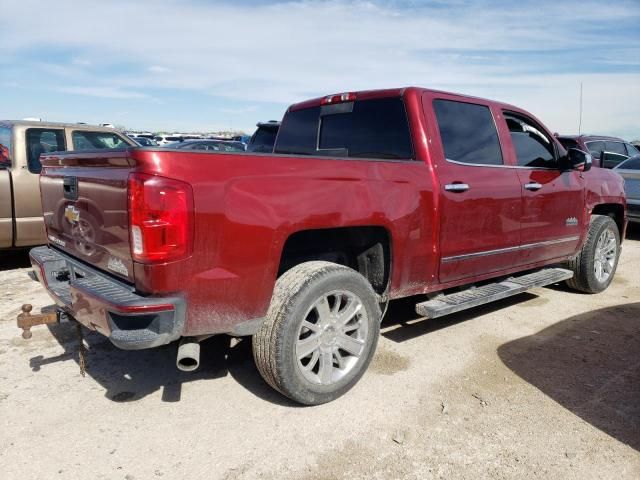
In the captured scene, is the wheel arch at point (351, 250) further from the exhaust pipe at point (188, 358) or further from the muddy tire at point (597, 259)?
the muddy tire at point (597, 259)

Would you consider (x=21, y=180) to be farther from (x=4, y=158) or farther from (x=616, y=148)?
(x=616, y=148)

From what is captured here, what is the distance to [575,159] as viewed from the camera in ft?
15.1

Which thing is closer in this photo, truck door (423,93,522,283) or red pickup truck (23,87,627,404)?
red pickup truck (23,87,627,404)

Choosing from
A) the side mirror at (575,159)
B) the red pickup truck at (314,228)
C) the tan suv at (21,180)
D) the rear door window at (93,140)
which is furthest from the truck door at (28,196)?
the side mirror at (575,159)

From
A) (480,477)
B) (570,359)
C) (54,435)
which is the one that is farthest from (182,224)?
(570,359)

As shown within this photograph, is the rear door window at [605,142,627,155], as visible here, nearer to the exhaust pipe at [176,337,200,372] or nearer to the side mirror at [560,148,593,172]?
the side mirror at [560,148,593,172]

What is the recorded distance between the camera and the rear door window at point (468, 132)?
379 cm

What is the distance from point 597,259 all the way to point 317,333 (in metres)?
3.92

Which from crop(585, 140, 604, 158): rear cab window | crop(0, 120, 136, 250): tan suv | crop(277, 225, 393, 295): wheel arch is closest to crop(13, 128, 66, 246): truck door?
crop(0, 120, 136, 250): tan suv

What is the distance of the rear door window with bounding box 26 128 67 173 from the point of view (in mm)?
6105

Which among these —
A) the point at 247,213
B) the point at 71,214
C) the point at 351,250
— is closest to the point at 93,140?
the point at 71,214

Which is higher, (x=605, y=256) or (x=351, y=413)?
(x=605, y=256)

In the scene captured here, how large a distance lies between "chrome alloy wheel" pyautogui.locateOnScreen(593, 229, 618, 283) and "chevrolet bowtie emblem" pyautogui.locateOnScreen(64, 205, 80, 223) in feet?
16.2

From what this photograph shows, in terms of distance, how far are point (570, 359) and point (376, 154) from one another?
6.78ft
